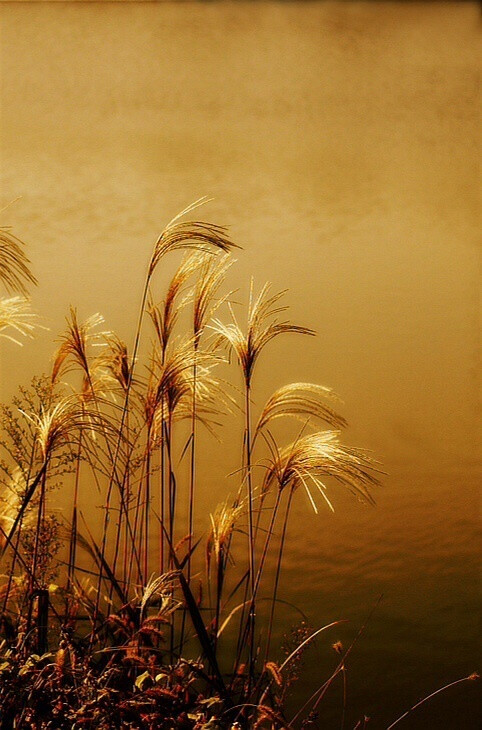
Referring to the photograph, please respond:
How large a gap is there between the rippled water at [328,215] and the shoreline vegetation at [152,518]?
101 millimetres

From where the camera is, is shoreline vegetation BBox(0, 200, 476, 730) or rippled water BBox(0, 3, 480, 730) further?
rippled water BBox(0, 3, 480, 730)

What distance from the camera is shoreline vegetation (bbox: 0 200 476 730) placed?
208cm

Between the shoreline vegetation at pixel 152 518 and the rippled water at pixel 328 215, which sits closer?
the shoreline vegetation at pixel 152 518

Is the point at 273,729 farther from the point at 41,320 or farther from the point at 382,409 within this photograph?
the point at 41,320

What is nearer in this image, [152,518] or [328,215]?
[152,518]

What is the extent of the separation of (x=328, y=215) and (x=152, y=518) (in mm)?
1053

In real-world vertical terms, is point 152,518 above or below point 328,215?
below

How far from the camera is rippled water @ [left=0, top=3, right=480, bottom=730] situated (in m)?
2.79

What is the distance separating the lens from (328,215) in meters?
2.90

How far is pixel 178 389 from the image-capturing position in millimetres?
2373

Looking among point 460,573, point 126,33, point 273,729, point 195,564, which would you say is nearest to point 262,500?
point 195,564

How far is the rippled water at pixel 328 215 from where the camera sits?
2.79 meters

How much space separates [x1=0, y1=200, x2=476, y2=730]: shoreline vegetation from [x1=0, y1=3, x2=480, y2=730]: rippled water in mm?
101

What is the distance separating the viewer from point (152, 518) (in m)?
2.74
